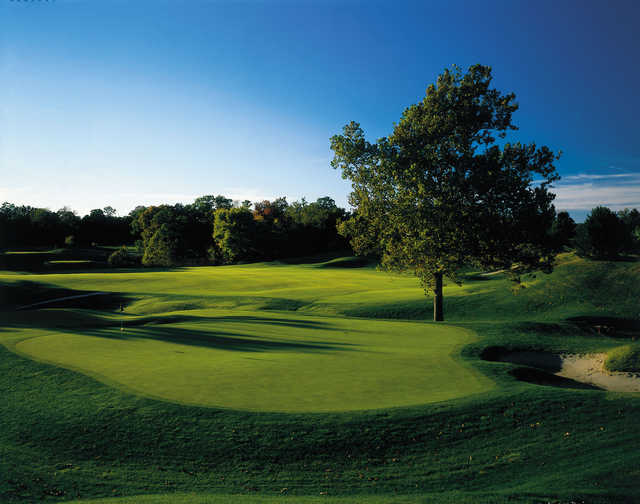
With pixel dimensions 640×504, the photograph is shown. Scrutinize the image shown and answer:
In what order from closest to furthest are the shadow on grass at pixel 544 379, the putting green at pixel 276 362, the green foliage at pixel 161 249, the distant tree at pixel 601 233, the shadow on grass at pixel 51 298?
the putting green at pixel 276 362 → the shadow on grass at pixel 544 379 → the shadow on grass at pixel 51 298 → the distant tree at pixel 601 233 → the green foliage at pixel 161 249

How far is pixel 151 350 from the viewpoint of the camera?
15.9 m

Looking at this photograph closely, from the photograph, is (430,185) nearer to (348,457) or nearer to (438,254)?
(438,254)

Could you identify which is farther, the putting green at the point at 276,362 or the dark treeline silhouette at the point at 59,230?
the dark treeline silhouette at the point at 59,230

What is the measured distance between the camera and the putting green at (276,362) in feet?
34.9

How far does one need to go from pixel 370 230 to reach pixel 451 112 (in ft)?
26.8

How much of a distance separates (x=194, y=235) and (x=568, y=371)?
96.7 m

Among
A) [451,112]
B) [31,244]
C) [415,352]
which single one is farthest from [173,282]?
[31,244]

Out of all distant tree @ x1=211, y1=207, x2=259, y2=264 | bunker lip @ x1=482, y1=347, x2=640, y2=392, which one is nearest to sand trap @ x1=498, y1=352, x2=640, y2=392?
bunker lip @ x1=482, y1=347, x2=640, y2=392

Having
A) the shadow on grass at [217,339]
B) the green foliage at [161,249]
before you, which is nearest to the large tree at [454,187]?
the shadow on grass at [217,339]

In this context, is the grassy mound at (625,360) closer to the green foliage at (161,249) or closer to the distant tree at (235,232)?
the distant tree at (235,232)

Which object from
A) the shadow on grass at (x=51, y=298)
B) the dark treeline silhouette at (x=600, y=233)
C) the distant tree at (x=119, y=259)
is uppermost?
the dark treeline silhouette at (x=600, y=233)

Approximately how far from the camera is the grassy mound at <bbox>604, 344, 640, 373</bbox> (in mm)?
14609

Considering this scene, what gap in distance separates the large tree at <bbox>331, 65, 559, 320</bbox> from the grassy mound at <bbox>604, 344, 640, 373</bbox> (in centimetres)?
985

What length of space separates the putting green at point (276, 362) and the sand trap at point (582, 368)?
2.64 m
